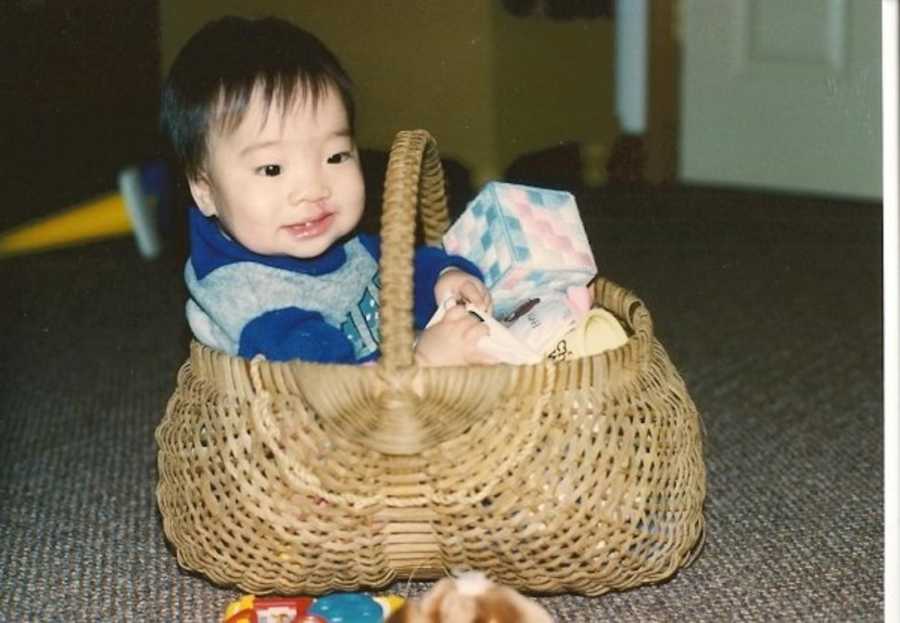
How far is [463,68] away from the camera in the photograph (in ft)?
6.66

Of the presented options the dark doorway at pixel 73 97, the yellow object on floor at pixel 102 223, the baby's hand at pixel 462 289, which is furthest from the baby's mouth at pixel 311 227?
the yellow object on floor at pixel 102 223

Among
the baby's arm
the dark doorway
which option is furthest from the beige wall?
the baby's arm

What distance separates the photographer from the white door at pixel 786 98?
2.26m

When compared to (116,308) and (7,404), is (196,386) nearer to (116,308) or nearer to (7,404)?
(7,404)

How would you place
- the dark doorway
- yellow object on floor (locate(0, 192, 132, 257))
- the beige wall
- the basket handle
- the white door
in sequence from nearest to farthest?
the basket handle
the beige wall
the dark doorway
yellow object on floor (locate(0, 192, 132, 257))
the white door

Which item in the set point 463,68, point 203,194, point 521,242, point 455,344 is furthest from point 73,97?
point 455,344

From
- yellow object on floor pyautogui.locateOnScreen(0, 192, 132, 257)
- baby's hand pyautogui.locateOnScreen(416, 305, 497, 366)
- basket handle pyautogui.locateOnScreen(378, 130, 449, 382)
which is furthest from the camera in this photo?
yellow object on floor pyautogui.locateOnScreen(0, 192, 132, 257)

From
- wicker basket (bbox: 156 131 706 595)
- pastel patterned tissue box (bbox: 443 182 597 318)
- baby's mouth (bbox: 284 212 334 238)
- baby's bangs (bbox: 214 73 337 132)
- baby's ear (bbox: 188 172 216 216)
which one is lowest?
wicker basket (bbox: 156 131 706 595)

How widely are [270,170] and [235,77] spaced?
0.08 meters

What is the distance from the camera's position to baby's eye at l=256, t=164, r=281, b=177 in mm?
1029

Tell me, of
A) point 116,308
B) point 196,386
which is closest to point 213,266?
point 196,386

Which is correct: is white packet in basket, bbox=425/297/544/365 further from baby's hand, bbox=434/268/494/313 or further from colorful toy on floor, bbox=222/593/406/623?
colorful toy on floor, bbox=222/593/406/623

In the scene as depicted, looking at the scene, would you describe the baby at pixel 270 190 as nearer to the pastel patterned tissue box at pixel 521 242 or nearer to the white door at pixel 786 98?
the pastel patterned tissue box at pixel 521 242

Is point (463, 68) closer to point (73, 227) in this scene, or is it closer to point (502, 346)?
point (73, 227)
